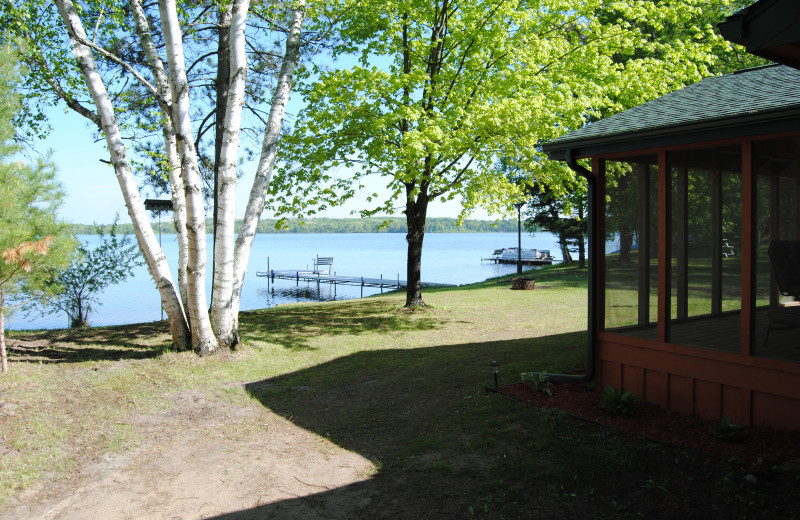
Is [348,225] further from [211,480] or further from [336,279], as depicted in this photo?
[211,480]

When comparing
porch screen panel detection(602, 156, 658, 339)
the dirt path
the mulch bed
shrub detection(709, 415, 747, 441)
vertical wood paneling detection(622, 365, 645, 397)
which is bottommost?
the dirt path

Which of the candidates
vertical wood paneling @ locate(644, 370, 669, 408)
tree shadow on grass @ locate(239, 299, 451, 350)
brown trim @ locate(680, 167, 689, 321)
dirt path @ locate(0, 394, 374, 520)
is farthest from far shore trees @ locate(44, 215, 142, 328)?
brown trim @ locate(680, 167, 689, 321)

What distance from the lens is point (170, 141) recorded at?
348 inches

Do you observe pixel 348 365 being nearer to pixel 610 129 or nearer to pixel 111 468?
pixel 111 468

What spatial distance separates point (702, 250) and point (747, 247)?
0.43 meters

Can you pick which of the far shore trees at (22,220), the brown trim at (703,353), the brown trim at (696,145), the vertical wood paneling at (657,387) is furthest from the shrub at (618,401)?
the far shore trees at (22,220)

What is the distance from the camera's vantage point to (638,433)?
4.68m

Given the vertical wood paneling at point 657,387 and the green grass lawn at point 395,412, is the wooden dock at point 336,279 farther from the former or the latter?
the vertical wood paneling at point 657,387

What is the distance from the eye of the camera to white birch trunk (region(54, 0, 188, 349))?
7461 mm

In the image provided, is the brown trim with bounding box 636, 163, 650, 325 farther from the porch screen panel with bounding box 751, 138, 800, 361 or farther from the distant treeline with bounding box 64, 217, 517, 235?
the distant treeline with bounding box 64, 217, 517, 235

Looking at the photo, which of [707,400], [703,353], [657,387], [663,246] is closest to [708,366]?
[703,353]

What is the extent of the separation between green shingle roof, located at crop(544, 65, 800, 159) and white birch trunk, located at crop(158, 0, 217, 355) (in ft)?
15.5

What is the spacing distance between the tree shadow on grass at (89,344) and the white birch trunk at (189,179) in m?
1.03

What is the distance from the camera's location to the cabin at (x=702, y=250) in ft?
15.0
